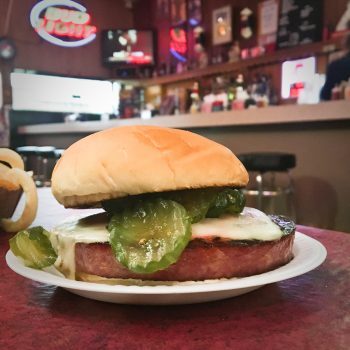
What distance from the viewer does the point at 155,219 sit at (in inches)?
23.1

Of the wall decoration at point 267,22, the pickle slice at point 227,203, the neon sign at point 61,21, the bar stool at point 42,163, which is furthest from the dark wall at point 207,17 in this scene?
the pickle slice at point 227,203

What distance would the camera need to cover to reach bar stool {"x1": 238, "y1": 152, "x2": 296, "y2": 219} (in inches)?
127

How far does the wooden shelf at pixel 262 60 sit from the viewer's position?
200 inches

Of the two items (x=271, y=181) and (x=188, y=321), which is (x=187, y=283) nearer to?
(x=188, y=321)

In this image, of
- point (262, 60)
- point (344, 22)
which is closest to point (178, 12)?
point (262, 60)

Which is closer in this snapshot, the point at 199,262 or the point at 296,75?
the point at 199,262

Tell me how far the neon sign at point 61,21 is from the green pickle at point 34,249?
100 cm

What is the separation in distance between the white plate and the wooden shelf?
4.90m

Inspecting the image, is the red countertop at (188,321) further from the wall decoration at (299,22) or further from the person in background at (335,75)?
the wall decoration at (299,22)

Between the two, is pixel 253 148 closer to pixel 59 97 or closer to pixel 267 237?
pixel 59 97

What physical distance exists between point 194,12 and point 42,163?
10.5 feet

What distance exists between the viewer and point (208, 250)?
57 centimetres

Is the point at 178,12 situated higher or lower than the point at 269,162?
higher

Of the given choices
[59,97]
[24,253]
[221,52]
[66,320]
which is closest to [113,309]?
[66,320]
